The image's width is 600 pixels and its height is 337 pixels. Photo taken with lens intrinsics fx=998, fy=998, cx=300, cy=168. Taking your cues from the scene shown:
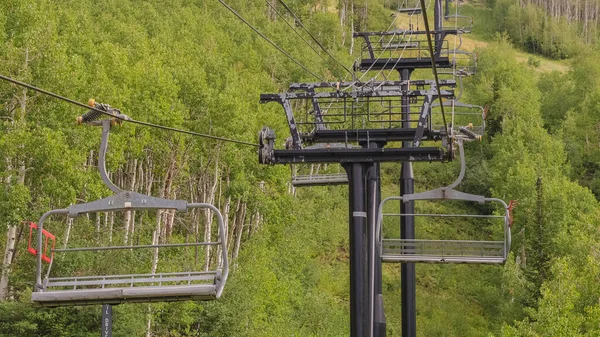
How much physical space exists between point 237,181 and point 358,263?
72.8ft

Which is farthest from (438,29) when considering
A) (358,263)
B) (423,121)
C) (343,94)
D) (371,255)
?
(358,263)

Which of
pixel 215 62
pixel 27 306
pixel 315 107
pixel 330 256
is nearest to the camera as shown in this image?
pixel 315 107

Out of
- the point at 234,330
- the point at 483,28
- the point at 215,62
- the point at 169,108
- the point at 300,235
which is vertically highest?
the point at 483,28

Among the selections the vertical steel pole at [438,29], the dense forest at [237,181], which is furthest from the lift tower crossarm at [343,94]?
the dense forest at [237,181]

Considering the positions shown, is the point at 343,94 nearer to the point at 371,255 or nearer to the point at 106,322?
the point at 371,255

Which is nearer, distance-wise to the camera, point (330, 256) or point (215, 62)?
point (215, 62)

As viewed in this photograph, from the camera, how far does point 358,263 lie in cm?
1692

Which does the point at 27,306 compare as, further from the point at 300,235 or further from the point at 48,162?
the point at 300,235

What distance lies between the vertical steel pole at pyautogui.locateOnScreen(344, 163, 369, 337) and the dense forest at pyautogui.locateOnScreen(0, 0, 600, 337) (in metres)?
11.0

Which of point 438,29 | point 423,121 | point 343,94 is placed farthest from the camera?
point 438,29

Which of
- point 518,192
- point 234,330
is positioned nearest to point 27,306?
point 234,330

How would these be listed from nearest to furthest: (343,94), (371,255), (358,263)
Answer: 1. (358,263)
2. (371,255)
3. (343,94)

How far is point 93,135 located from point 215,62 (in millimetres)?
16943

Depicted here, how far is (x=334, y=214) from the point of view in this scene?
54531mm
